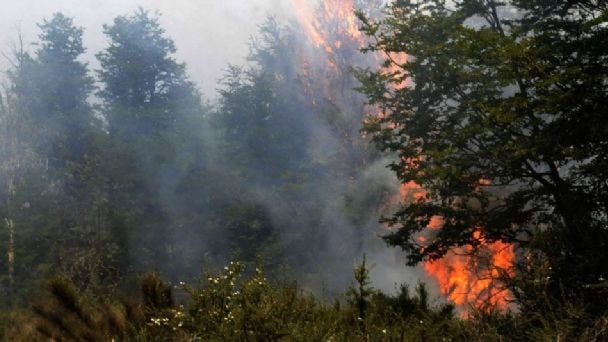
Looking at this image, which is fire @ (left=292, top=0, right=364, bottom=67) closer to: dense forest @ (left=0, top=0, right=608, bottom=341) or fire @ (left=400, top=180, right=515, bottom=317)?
dense forest @ (left=0, top=0, right=608, bottom=341)

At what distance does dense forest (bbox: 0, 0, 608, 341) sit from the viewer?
799 cm

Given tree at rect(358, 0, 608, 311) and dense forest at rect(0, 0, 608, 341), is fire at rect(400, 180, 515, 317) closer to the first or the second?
dense forest at rect(0, 0, 608, 341)

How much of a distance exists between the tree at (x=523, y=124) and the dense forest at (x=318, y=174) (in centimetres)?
6

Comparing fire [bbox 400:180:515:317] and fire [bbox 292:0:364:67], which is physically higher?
fire [bbox 292:0:364:67]

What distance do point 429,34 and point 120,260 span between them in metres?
15.7

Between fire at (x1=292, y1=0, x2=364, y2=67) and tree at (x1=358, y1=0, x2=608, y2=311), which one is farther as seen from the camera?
fire at (x1=292, y1=0, x2=364, y2=67)

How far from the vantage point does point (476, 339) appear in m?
5.50

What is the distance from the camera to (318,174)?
27719mm

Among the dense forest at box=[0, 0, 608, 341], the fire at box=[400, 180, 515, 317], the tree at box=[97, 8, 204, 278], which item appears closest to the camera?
the dense forest at box=[0, 0, 608, 341]

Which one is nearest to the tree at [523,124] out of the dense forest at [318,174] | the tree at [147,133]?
the dense forest at [318,174]

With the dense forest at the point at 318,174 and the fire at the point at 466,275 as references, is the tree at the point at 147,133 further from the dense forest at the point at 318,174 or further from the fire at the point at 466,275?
the fire at the point at 466,275

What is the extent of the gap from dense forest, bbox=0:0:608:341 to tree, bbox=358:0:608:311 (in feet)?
0.19

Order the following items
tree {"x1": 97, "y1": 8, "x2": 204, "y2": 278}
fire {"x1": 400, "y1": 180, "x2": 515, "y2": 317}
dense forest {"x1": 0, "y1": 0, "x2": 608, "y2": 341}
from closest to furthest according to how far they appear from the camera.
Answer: dense forest {"x1": 0, "y1": 0, "x2": 608, "y2": 341} → fire {"x1": 400, "y1": 180, "x2": 515, "y2": 317} → tree {"x1": 97, "y1": 8, "x2": 204, "y2": 278}

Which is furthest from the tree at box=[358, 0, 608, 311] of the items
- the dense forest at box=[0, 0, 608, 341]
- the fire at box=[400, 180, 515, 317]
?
the fire at box=[400, 180, 515, 317]
